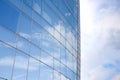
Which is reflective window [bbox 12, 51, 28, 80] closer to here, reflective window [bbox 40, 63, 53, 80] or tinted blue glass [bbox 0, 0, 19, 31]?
tinted blue glass [bbox 0, 0, 19, 31]

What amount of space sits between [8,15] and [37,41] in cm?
475

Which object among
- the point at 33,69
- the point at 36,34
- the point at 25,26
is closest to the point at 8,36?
the point at 25,26

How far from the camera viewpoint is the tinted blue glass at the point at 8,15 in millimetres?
14615

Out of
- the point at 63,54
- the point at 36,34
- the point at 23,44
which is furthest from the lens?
the point at 63,54

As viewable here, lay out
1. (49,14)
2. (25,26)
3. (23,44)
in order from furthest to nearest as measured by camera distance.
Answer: (49,14)
(25,26)
(23,44)

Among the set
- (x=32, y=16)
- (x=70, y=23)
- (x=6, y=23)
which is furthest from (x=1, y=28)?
(x=70, y=23)

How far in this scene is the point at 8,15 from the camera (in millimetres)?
15328

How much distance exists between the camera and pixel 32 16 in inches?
762

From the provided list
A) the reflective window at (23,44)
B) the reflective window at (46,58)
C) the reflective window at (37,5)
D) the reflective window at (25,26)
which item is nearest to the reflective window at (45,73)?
the reflective window at (46,58)

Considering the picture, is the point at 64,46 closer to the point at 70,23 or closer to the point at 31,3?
the point at 70,23

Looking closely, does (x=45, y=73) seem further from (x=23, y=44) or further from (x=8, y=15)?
(x=8, y=15)

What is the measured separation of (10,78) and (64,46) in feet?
44.7

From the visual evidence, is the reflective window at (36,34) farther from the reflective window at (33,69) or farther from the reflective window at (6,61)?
the reflective window at (6,61)

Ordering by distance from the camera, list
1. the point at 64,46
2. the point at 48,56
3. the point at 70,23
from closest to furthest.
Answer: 1. the point at 48,56
2. the point at 64,46
3. the point at 70,23
